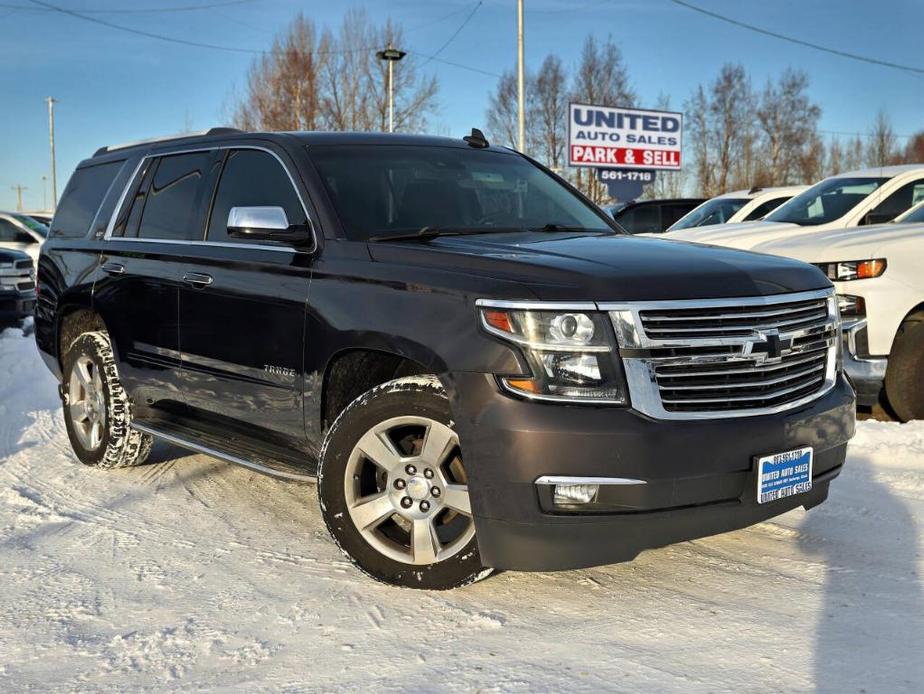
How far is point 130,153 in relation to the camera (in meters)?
6.11

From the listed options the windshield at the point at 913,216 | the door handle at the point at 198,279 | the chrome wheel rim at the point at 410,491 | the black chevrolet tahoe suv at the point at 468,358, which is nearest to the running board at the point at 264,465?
the black chevrolet tahoe suv at the point at 468,358

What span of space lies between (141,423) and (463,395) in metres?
2.71

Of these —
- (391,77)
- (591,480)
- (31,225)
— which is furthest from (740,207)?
(391,77)

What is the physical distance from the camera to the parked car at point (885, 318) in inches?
270

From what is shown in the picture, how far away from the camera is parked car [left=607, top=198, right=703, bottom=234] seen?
17609 mm

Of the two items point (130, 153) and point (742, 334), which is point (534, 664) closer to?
point (742, 334)

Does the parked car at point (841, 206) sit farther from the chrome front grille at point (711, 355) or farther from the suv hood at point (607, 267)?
the chrome front grille at point (711, 355)

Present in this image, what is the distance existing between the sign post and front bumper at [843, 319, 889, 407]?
23581mm

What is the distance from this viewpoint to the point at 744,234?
31.8 feet

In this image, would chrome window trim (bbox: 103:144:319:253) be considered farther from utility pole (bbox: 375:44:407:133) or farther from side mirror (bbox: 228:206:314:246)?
utility pole (bbox: 375:44:407:133)

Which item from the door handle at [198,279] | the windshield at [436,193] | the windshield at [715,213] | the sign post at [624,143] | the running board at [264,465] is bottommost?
the running board at [264,465]

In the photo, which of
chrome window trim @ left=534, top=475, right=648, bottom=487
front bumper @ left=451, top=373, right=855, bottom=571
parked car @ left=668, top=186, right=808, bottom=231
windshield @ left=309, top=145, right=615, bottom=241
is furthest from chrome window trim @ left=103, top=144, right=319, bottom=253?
parked car @ left=668, top=186, right=808, bottom=231

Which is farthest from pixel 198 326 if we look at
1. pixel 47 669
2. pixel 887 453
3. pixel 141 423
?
pixel 887 453

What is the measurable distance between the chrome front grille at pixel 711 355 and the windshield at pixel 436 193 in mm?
1355
